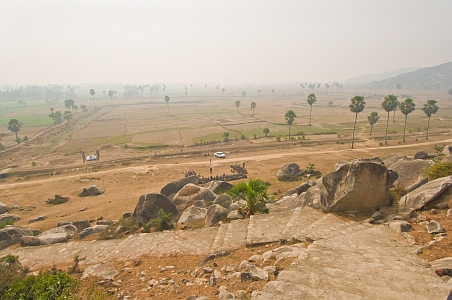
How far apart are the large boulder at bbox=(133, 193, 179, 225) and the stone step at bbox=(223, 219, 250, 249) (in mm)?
7168

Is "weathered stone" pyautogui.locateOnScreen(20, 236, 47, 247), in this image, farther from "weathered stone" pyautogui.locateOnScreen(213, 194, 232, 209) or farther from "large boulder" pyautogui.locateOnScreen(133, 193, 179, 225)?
"weathered stone" pyautogui.locateOnScreen(213, 194, 232, 209)

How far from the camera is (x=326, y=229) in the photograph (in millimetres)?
12359

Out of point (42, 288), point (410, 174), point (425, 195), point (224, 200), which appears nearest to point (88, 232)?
point (224, 200)

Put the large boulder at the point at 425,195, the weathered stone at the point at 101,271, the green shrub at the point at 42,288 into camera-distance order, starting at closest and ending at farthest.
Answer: the green shrub at the point at 42,288 < the weathered stone at the point at 101,271 < the large boulder at the point at 425,195

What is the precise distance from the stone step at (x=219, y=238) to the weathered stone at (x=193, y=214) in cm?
414

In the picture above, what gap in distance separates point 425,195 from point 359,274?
7074mm

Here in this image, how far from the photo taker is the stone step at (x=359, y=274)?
741 cm

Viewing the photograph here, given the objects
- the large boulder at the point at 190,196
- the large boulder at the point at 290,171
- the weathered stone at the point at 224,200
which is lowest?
the large boulder at the point at 290,171

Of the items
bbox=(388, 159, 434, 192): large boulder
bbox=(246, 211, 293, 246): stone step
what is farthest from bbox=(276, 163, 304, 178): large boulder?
bbox=(246, 211, 293, 246): stone step

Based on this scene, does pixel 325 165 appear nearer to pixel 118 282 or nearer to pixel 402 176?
pixel 402 176

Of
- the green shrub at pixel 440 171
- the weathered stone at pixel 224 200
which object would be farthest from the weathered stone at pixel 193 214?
the green shrub at pixel 440 171

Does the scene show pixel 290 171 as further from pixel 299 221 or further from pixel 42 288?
pixel 42 288

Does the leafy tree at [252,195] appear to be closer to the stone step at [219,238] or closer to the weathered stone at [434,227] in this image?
the stone step at [219,238]

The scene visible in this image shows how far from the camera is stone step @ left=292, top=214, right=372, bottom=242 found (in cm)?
1166
